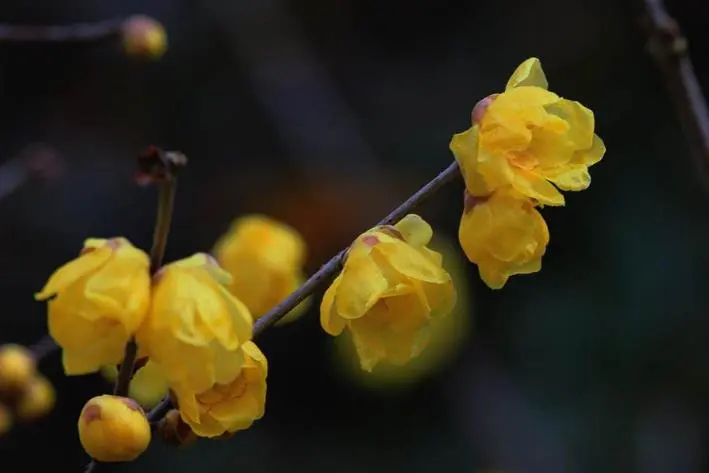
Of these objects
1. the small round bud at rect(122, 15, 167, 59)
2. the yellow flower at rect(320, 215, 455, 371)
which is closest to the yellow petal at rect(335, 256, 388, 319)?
the yellow flower at rect(320, 215, 455, 371)

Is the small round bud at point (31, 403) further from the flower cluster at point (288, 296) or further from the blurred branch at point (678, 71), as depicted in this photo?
the blurred branch at point (678, 71)

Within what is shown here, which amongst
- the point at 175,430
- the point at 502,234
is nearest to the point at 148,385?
the point at 175,430

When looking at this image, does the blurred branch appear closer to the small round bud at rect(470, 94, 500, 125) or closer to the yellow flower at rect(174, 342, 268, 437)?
the small round bud at rect(470, 94, 500, 125)

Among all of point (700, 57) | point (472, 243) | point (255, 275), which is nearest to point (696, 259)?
point (700, 57)

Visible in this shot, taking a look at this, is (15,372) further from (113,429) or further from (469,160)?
(469,160)

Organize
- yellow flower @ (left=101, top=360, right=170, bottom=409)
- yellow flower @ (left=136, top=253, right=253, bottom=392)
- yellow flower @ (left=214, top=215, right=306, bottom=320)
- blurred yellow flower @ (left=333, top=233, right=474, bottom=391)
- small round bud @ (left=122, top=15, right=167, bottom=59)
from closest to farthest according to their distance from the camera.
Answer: yellow flower @ (left=136, top=253, right=253, bottom=392) < yellow flower @ (left=101, top=360, right=170, bottom=409) < yellow flower @ (left=214, top=215, right=306, bottom=320) < small round bud @ (left=122, top=15, right=167, bottom=59) < blurred yellow flower @ (left=333, top=233, right=474, bottom=391)

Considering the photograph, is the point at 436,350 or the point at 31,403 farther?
the point at 436,350

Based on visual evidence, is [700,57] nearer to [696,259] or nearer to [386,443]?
[696,259]

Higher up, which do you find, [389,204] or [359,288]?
[359,288]
